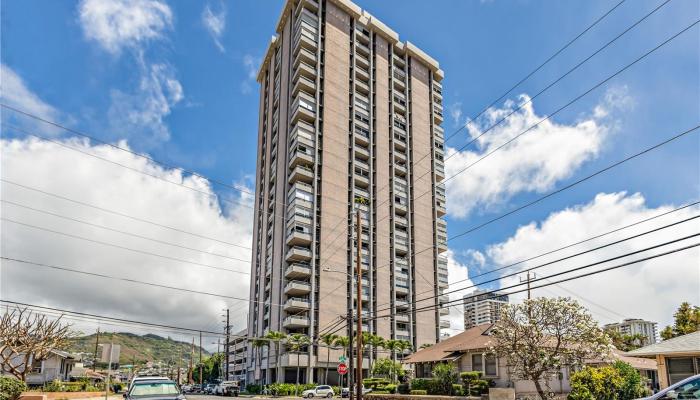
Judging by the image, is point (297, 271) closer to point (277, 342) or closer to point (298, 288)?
point (298, 288)

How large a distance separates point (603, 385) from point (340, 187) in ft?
181

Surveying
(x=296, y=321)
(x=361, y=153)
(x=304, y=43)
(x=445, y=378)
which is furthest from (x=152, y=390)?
(x=304, y=43)

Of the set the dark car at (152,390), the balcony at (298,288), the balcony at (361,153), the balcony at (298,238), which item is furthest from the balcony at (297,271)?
the dark car at (152,390)

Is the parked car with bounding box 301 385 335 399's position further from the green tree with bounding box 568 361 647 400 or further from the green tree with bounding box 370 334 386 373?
the green tree with bounding box 568 361 647 400

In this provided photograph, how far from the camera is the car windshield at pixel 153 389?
54.5ft

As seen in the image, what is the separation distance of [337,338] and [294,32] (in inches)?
1969

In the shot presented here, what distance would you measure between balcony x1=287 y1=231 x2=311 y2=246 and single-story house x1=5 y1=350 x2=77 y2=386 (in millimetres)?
31100

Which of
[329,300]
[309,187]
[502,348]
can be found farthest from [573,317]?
[309,187]

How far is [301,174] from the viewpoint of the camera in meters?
74.2

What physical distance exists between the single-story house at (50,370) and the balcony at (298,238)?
31100 mm

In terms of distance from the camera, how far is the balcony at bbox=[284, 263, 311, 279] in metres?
69.9

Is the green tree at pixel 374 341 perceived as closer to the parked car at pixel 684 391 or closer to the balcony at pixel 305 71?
the balcony at pixel 305 71

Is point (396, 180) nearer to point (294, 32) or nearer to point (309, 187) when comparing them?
point (309, 187)

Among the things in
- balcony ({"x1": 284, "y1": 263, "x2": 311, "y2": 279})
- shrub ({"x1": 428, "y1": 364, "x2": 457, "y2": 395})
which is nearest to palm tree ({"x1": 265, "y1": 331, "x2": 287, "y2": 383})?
balcony ({"x1": 284, "y1": 263, "x2": 311, "y2": 279})
